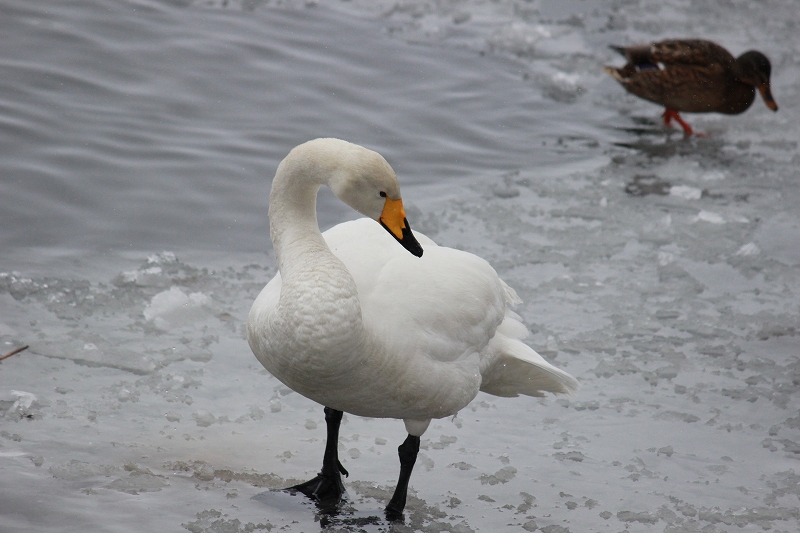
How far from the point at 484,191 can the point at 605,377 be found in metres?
2.54

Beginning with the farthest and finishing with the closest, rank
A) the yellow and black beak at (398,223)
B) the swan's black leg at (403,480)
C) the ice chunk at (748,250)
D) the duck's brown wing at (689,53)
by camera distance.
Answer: the duck's brown wing at (689,53) < the ice chunk at (748,250) < the swan's black leg at (403,480) < the yellow and black beak at (398,223)

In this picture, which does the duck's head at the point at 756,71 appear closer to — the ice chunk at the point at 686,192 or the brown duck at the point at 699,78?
the brown duck at the point at 699,78

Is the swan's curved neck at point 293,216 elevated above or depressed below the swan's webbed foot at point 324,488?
above

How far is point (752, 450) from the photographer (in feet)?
13.7

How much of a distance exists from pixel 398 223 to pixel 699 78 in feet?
18.4

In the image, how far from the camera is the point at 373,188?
10.6 feet

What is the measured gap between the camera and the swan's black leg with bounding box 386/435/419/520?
11.7ft

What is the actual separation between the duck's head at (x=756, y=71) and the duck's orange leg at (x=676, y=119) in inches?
23.6

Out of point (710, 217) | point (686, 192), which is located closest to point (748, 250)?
point (710, 217)

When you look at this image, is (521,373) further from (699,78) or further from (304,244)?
(699,78)

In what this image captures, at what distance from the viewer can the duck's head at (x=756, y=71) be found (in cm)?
811

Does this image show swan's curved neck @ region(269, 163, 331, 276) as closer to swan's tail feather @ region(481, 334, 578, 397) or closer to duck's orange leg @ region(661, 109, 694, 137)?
swan's tail feather @ region(481, 334, 578, 397)

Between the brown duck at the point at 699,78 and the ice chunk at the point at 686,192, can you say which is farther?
the brown duck at the point at 699,78

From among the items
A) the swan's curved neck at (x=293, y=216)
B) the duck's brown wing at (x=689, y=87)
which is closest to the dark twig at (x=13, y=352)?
the swan's curved neck at (x=293, y=216)
